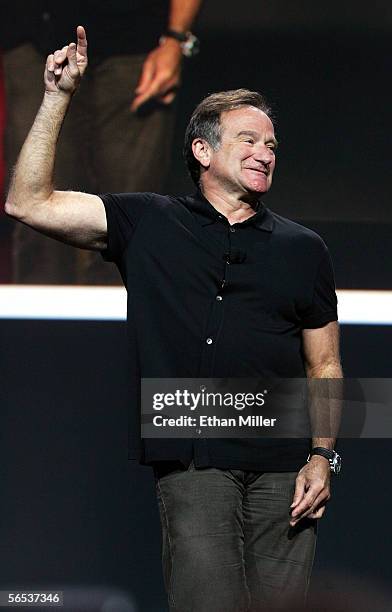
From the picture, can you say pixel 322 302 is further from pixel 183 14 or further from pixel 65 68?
pixel 183 14

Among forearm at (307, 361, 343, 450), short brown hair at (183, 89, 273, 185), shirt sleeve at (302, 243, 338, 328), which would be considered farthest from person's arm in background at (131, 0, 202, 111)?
forearm at (307, 361, 343, 450)

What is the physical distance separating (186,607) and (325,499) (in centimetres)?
43

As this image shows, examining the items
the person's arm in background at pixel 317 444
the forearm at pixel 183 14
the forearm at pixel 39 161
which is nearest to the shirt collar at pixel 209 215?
the person's arm in background at pixel 317 444

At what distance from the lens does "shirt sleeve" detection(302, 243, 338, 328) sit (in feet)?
9.04

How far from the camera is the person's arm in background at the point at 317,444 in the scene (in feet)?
8.59

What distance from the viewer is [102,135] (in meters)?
3.71

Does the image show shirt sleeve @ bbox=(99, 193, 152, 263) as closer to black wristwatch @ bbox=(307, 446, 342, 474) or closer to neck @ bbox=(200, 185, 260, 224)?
neck @ bbox=(200, 185, 260, 224)

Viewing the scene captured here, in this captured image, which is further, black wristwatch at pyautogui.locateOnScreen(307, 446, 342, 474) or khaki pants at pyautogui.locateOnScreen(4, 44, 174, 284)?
khaki pants at pyautogui.locateOnScreen(4, 44, 174, 284)

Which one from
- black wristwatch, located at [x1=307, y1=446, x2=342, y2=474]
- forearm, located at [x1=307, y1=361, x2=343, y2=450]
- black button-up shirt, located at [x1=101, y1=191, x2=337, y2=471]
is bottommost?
black wristwatch, located at [x1=307, y1=446, x2=342, y2=474]

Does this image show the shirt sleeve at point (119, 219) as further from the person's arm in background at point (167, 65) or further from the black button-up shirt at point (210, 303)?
the person's arm in background at point (167, 65)

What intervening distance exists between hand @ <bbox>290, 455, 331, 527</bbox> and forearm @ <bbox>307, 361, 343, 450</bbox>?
0.29 ft

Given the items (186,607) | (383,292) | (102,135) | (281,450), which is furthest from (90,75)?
(186,607)

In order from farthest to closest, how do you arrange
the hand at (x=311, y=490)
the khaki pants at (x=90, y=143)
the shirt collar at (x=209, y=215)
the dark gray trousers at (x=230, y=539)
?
the khaki pants at (x=90, y=143) → the shirt collar at (x=209, y=215) → the hand at (x=311, y=490) → the dark gray trousers at (x=230, y=539)

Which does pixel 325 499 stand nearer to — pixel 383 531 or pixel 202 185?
pixel 202 185
